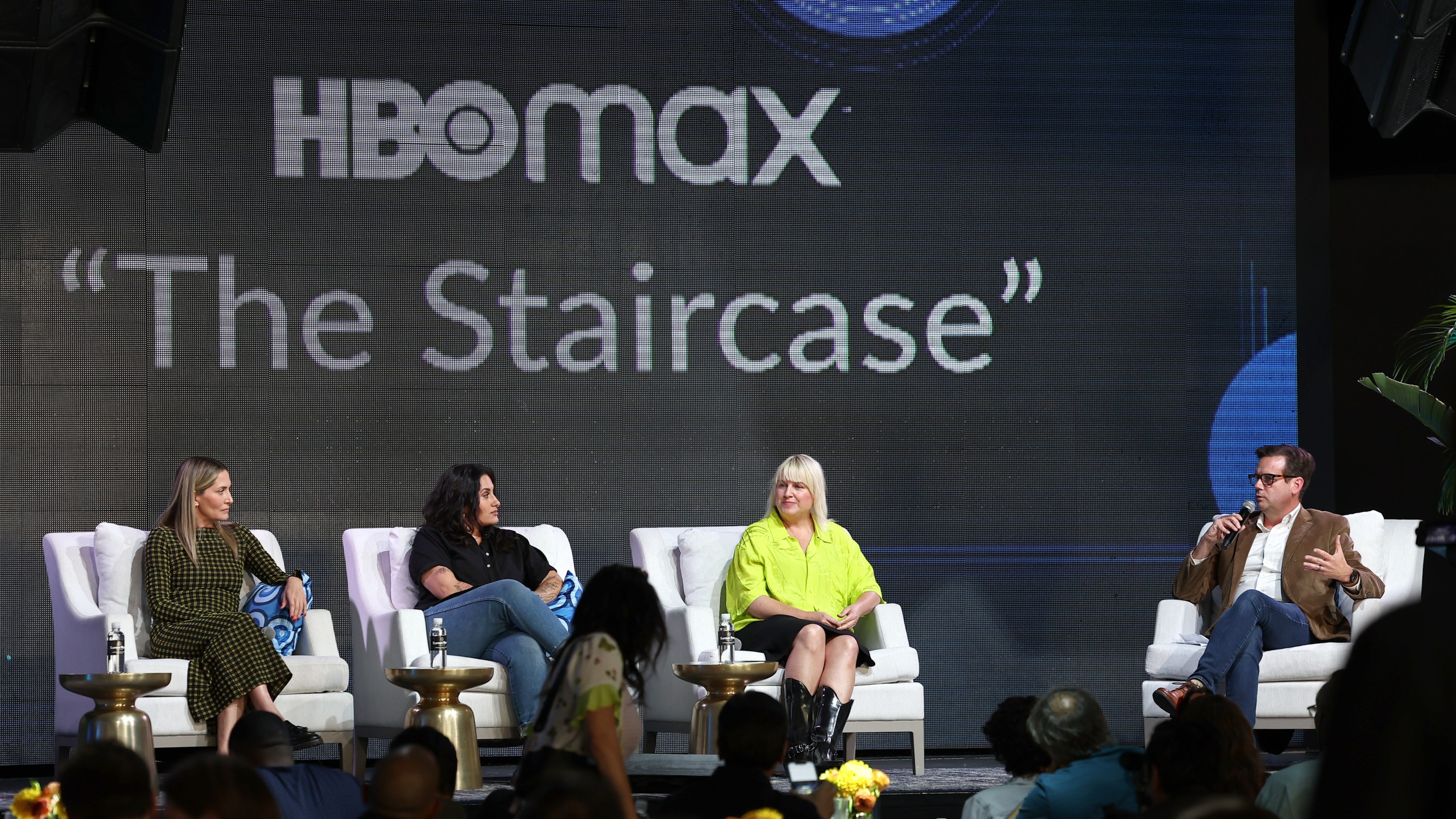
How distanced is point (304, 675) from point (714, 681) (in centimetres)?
130

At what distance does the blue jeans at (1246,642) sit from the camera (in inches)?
203

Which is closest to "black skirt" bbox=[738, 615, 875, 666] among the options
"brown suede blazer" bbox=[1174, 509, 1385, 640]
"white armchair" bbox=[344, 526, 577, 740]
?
"white armchair" bbox=[344, 526, 577, 740]

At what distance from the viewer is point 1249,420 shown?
20.8 ft

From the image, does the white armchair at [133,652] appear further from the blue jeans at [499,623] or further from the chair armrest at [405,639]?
the blue jeans at [499,623]

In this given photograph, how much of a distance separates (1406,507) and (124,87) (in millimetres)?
5284

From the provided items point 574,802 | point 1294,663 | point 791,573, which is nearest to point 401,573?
point 791,573

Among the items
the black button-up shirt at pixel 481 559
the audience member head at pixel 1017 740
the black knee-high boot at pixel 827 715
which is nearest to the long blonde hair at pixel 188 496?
the black button-up shirt at pixel 481 559

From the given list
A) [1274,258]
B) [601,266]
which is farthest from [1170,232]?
[601,266]

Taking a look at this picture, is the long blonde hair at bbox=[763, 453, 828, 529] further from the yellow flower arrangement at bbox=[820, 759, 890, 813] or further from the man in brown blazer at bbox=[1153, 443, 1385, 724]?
the yellow flower arrangement at bbox=[820, 759, 890, 813]

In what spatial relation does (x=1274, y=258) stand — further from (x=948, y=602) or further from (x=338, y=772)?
(x=338, y=772)

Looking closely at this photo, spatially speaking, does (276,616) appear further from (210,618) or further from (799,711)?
(799,711)

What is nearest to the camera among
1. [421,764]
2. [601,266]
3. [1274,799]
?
[421,764]

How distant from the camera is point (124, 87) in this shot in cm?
482

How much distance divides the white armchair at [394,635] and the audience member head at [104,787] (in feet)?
9.49
